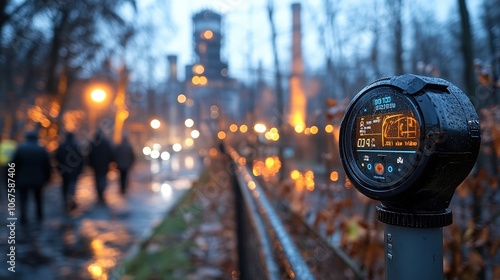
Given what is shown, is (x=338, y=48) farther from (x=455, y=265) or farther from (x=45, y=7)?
(x=455, y=265)

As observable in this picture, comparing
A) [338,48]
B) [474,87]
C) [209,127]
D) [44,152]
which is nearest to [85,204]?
[44,152]

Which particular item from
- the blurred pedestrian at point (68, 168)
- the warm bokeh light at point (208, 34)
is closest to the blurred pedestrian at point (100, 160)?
the blurred pedestrian at point (68, 168)

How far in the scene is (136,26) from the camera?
500 inches

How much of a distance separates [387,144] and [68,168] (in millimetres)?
9159

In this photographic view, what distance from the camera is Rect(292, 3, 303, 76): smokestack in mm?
13260

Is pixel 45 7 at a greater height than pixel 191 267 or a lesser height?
greater

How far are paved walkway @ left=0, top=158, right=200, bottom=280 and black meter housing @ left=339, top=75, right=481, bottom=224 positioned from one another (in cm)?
448

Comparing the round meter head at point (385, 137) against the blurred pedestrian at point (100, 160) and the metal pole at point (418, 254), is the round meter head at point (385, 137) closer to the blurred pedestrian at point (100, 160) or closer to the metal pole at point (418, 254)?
the metal pole at point (418, 254)

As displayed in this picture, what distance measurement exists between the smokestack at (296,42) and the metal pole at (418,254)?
11551 mm

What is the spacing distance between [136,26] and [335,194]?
967 centimetres

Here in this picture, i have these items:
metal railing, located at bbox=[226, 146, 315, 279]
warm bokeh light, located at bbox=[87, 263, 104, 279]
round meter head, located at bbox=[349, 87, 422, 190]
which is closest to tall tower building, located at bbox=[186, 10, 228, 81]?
warm bokeh light, located at bbox=[87, 263, 104, 279]

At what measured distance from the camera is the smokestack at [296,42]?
13.3m

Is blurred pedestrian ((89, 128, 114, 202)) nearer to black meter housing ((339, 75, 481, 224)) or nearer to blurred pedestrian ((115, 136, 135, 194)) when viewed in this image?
blurred pedestrian ((115, 136, 135, 194))

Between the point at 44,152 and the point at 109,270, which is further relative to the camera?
the point at 44,152
